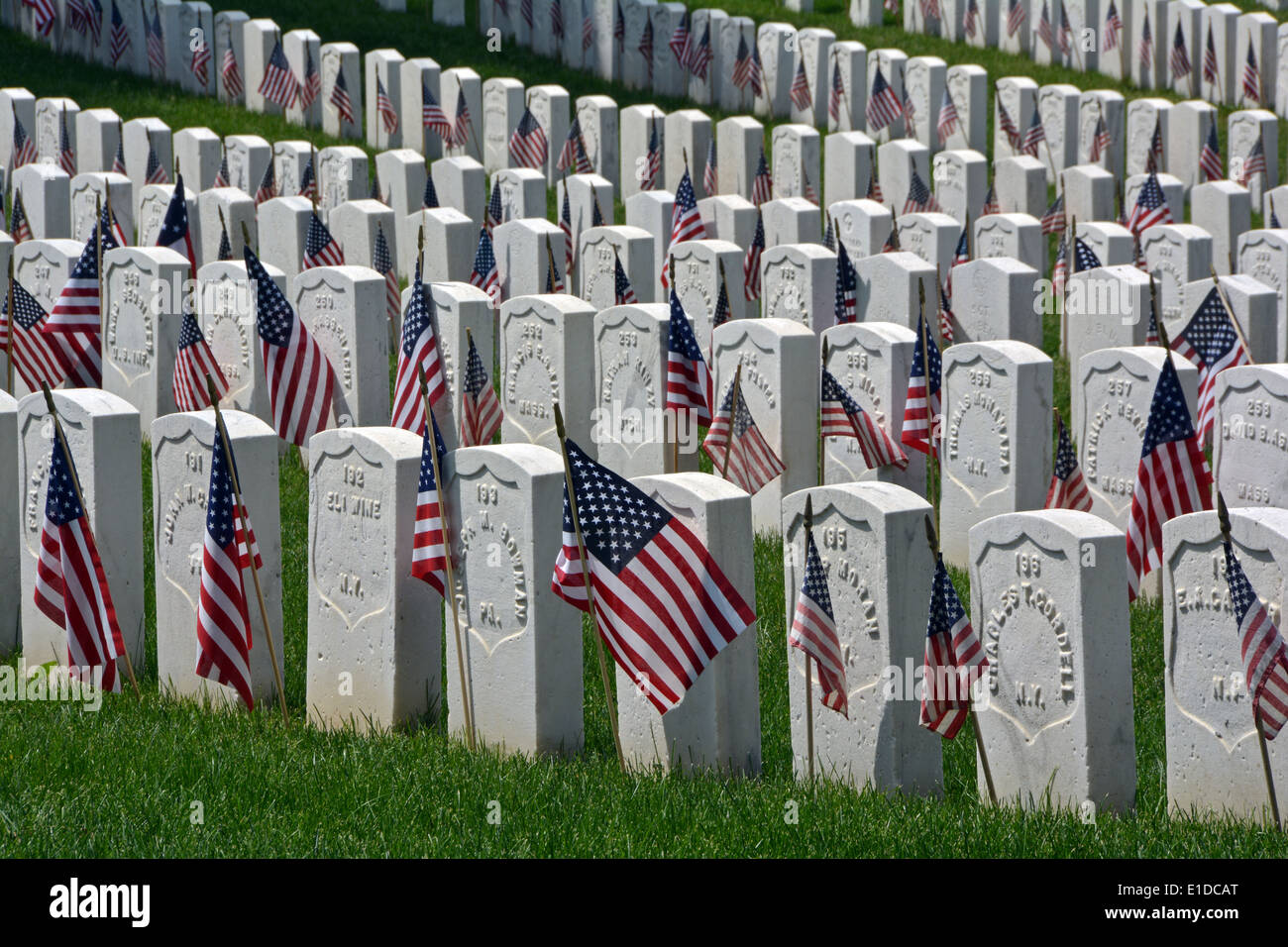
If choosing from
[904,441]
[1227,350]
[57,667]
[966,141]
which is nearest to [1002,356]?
[904,441]

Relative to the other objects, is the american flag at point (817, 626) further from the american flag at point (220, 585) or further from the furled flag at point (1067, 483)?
the furled flag at point (1067, 483)

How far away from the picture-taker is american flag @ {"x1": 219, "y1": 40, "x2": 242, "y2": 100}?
2650cm

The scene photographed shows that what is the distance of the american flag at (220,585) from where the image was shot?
8.32 m

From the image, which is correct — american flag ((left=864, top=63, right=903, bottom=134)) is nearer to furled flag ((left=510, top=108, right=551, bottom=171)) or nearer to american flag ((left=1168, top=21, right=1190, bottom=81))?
furled flag ((left=510, top=108, right=551, bottom=171))

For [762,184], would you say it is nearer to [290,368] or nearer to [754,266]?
[754,266]

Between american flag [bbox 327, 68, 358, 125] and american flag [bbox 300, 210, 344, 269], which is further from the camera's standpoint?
american flag [bbox 327, 68, 358, 125]

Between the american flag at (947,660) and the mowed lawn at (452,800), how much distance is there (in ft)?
1.08

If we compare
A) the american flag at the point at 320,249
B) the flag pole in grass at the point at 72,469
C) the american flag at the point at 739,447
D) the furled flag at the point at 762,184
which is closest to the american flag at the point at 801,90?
the furled flag at the point at 762,184

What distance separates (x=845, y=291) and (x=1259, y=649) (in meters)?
7.21

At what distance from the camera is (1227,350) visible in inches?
458

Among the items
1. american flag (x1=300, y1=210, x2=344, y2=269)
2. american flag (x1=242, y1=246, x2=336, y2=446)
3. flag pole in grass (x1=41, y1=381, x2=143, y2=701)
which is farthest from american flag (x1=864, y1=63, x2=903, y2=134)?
flag pole in grass (x1=41, y1=381, x2=143, y2=701)

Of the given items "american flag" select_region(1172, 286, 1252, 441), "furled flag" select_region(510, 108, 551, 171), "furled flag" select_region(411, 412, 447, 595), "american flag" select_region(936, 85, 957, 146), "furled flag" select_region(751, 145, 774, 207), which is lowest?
"furled flag" select_region(411, 412, 447, 595)

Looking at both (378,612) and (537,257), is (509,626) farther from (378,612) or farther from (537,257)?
(537,257)

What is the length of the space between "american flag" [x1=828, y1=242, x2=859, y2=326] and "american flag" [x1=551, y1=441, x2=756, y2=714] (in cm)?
Result: 636
